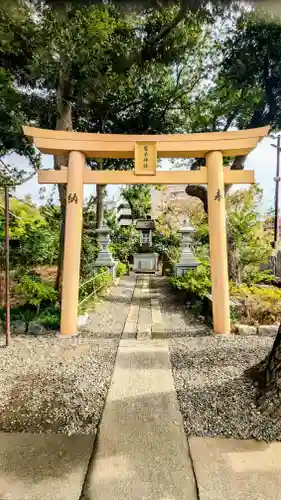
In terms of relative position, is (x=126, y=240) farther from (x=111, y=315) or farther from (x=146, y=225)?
(x=111, y=315)

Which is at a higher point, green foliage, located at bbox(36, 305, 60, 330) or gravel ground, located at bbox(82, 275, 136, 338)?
green foliage, located at bbox(36, 305, 60, 330)

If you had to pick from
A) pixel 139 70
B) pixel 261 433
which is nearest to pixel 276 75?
pixel 139 70

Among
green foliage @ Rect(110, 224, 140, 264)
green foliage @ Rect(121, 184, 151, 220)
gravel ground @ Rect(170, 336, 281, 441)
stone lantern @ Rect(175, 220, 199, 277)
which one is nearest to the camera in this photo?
gravel ground @ Rect(170, 336, 281, 441)

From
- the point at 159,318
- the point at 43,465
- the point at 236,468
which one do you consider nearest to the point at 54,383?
the point at 43,465

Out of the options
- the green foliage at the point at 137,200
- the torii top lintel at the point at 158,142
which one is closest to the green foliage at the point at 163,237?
the green foliage at the point at 137,200

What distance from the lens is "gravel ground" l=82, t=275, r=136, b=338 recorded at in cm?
433

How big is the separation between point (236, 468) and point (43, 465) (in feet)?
3.60

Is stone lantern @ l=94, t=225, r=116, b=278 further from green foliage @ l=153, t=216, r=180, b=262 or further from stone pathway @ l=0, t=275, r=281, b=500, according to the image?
Answer: stone pathway @ l=0, t=275, r=281, b=500

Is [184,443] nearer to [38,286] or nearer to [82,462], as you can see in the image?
[82,462]

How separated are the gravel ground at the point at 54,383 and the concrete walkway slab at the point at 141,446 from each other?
0.53 feet

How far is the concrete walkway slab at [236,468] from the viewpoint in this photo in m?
1.46

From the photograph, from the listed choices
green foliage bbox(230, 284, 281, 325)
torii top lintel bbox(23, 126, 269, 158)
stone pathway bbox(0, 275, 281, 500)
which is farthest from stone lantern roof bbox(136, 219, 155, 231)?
stone pathway bbox(0, 275, 281, 500)

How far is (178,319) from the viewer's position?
500 centimetres

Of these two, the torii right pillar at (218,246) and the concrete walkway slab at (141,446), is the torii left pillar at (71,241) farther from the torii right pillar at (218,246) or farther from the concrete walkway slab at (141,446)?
the torii right pillar at (218,246)
